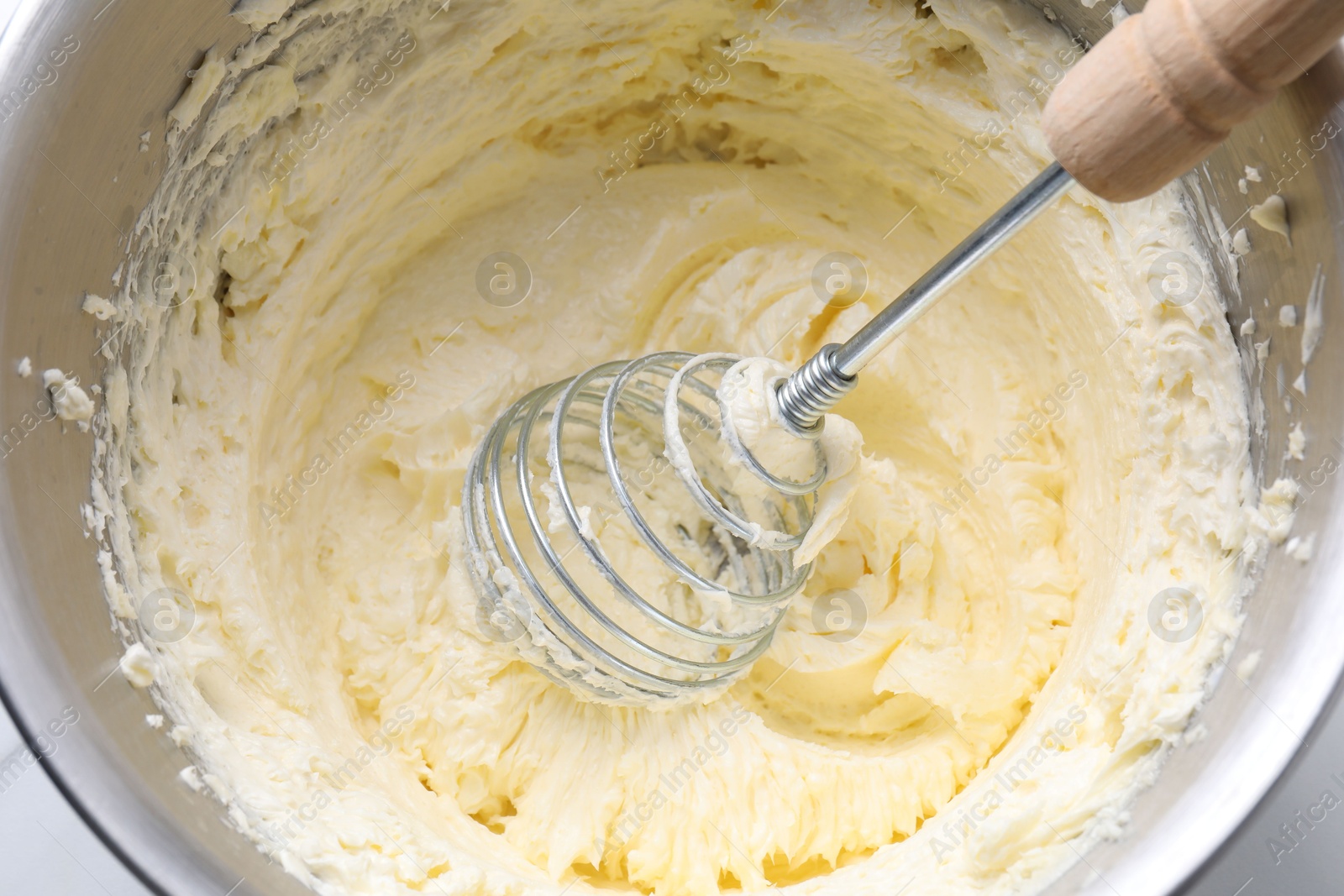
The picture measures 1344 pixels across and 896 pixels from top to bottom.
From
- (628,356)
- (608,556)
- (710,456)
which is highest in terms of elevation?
(628,356)

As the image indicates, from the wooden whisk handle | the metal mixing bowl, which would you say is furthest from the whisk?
the metal mixing bowl

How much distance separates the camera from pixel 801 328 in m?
1.30

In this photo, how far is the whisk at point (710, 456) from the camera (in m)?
0.65

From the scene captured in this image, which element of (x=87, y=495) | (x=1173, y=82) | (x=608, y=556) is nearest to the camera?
(x=1173, y=82)

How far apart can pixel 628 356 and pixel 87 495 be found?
696 mm

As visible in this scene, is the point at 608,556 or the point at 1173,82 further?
the point at 608,556

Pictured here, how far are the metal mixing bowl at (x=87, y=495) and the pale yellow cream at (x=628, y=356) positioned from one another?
0.15 feet

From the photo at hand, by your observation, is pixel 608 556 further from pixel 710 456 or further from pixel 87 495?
pixel 87 495

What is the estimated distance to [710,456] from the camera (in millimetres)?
1220

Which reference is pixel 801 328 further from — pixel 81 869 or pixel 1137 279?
pixel 81 869

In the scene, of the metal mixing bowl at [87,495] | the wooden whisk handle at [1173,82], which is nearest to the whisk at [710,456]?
the wooden whisk handle at [1173,82]

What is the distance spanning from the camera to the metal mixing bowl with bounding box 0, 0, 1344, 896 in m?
0.73

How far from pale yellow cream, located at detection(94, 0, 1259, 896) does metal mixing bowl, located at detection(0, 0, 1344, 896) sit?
1.8 inches

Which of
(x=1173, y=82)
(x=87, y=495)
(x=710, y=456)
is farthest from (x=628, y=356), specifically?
(x=1173, y=82)
